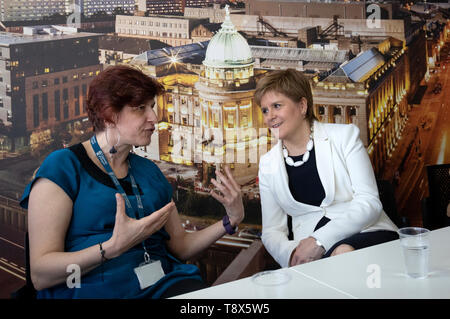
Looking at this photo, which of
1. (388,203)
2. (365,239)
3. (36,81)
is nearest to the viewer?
(365,239)

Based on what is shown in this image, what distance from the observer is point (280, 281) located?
1.39 m

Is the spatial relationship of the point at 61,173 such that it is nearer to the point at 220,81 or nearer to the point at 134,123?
the point at 134,123

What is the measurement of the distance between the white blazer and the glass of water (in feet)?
2.80

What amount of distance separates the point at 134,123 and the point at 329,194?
0.91m

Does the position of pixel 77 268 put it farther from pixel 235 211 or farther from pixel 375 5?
pixel 375 5

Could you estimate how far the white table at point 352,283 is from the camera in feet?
4.26

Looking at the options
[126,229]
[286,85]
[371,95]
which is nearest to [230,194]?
[126,229]

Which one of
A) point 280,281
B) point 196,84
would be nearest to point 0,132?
point 196,84

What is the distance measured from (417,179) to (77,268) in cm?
311

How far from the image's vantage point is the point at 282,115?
2.47 m

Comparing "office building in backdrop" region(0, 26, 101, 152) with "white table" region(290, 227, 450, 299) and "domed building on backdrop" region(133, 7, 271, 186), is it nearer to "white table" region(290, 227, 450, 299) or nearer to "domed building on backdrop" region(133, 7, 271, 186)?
"domed building on backdrop" region(133, 7, 271, 186)

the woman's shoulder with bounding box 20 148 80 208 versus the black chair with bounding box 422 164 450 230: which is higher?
the woman's shoulder with bounding box 20 148 80 208

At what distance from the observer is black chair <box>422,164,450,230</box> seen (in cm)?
260

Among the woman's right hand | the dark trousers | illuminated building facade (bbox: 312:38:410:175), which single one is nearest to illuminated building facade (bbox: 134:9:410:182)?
illuminated building facade (bbox: 312:38:410:175)
